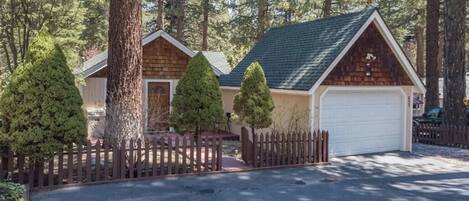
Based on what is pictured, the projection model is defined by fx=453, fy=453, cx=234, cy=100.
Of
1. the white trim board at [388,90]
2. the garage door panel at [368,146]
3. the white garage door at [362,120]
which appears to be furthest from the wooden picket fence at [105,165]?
the garage door panel at [368,146]

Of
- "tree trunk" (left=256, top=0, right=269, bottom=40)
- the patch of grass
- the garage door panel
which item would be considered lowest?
the patch of grass

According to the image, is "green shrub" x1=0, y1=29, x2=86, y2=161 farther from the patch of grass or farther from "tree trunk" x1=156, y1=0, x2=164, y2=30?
"tree trunk" x1=156, y1=0, x2=164, y2=30

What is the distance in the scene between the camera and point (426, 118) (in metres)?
19.6

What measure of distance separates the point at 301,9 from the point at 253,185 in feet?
59.2

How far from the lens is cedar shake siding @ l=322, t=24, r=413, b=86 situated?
12.5 meters

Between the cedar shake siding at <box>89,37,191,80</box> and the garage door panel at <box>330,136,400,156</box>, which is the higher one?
the cedar shake siding at <box>89,37,191,80</box>

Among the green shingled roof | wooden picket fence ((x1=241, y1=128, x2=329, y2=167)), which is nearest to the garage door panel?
wooden picket fence ((x1=241, y1=128, x2=329, y2=167))

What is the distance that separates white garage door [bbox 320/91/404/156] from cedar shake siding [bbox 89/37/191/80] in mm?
7069

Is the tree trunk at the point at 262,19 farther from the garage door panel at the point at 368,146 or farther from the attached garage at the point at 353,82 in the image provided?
the garage door panel at the point at 368,146

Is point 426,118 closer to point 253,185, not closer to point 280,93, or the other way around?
point 280,93

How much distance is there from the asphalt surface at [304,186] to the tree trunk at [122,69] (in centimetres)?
138

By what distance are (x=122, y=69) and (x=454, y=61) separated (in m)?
12.3

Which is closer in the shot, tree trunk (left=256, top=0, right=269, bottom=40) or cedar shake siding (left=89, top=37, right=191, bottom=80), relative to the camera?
cedar shake siding (left=89, top=37, right=191, bottom=80)

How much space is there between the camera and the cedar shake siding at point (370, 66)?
12.5 m
